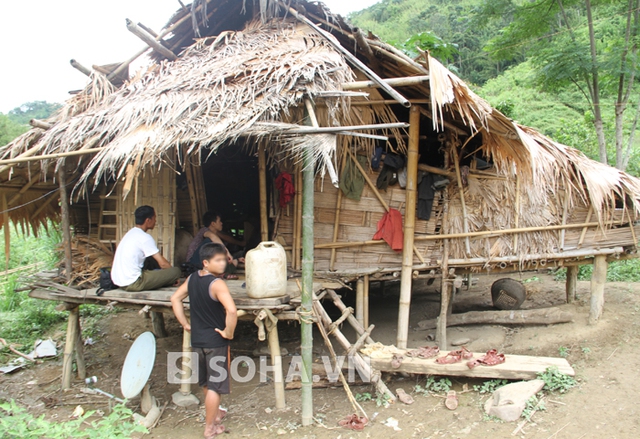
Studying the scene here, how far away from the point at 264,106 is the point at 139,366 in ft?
9.60

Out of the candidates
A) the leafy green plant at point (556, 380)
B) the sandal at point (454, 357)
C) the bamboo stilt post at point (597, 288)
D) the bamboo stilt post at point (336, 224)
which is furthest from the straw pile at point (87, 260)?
the bamboo stilt post at point (597, 288)

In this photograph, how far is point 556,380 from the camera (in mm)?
4496

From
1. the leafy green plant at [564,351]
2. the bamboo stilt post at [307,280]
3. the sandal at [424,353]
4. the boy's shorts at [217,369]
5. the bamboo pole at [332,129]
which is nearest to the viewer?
the bamboo pole at [332,129]

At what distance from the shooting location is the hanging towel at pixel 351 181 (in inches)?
230

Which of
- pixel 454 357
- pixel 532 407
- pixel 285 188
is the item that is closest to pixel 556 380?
pixel 532 407

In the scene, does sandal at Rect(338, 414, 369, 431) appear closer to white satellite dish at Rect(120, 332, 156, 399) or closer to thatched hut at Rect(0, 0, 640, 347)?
thatched hut at Rect(0, 0, 640, 347)

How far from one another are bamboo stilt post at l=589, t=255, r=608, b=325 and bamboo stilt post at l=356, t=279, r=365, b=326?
3.07m

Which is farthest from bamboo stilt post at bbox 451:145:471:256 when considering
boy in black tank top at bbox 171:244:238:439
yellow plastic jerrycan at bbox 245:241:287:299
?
boy in black tank top at bbox 171:244:238:439

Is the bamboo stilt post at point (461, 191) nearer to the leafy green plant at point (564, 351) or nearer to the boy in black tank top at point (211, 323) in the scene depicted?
the leafy green plant at point (564, 351)

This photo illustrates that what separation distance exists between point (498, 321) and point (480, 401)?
2131 millimetres

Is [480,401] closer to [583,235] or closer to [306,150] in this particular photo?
[583,235]

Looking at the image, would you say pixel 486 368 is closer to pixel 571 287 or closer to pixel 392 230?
pixel 392 230

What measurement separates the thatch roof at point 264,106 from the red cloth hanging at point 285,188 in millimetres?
456

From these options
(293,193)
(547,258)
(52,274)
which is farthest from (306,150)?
(52,274)
